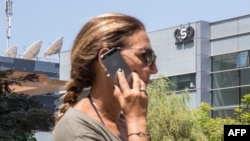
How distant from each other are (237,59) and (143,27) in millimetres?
38710

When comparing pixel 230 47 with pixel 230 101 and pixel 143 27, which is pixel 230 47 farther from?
pixel 143 27

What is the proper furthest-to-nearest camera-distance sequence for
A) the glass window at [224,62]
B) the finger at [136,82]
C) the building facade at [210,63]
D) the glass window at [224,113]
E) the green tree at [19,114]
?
the glass window at [224,62] → the building facade at [210,63] → the glass window at [224,113] → the green tree at [19,114] → the finger at [136,82]

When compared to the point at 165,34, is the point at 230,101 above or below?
below

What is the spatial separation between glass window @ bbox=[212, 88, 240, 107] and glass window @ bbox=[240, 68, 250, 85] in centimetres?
54

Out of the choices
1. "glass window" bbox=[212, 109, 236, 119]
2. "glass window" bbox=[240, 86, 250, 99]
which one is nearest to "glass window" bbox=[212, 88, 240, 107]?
"glass window" bbox=[240, 86, 250, 99]

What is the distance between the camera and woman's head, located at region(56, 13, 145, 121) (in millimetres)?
2402

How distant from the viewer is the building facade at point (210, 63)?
40594mm

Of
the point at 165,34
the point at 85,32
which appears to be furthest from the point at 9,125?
the point at 165,34

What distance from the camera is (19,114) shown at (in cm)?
2169

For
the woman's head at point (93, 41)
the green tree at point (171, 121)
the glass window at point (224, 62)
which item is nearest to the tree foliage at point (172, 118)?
the green tree at point (171, 121)

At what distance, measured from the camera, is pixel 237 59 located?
40.7 metres

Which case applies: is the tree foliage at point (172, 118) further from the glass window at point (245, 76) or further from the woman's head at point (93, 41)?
the woman's head at point (93, 41)

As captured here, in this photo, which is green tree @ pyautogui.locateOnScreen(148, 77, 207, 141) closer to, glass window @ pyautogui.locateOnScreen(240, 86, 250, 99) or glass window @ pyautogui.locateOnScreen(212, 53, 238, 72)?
glass window @ pyautogui.locateOnScreen(240, 86, 250, 99)

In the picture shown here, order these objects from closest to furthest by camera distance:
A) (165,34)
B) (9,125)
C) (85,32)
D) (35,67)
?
1. (85,32)
2. (9,125)
3. (165,34)
4. (35,67)
